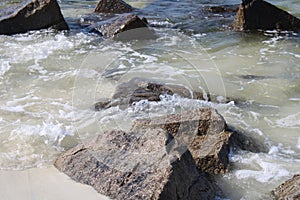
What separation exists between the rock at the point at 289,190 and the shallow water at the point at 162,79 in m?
0.13

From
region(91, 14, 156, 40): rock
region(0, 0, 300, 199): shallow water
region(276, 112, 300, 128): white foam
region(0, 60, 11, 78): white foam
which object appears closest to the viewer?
region(0, 0, 300, 199): shallow water

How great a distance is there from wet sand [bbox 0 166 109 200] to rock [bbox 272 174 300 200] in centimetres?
149

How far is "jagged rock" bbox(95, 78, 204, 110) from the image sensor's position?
5945 millimetres

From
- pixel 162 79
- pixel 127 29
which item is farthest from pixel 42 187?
pixel 127 29

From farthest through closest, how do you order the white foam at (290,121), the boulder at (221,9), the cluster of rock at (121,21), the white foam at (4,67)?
1. the boulder at (221,9)
2. the cluster of rock at (121,21)
3. the white foam at (4,67)
4. the white foam at (290,121)

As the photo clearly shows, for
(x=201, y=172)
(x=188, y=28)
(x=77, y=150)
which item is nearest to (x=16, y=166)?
(x=77, y=150)

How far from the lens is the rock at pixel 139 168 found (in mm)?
3484

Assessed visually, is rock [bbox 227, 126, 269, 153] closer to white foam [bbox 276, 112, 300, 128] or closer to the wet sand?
white foam [bbox 276, 112, 300, 128]

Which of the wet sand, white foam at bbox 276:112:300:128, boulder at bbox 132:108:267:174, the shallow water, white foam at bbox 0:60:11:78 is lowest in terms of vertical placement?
white foam at bbox 276:112:300:128

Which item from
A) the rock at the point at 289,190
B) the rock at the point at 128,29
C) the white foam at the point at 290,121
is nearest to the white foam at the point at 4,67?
the rock at the point at 128,29

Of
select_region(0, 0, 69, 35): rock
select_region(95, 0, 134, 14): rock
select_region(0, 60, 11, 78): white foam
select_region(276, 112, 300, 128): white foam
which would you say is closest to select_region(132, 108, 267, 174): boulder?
select_region(276, 112, 300, 128): white foam

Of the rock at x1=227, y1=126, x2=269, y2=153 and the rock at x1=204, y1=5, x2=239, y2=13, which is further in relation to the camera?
the rock at x1=204, y1=5, x2=239, y2=13

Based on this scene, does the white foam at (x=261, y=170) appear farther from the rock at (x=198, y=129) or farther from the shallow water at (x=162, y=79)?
the rock at (x=198, y=129)

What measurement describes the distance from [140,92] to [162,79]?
931 mm
